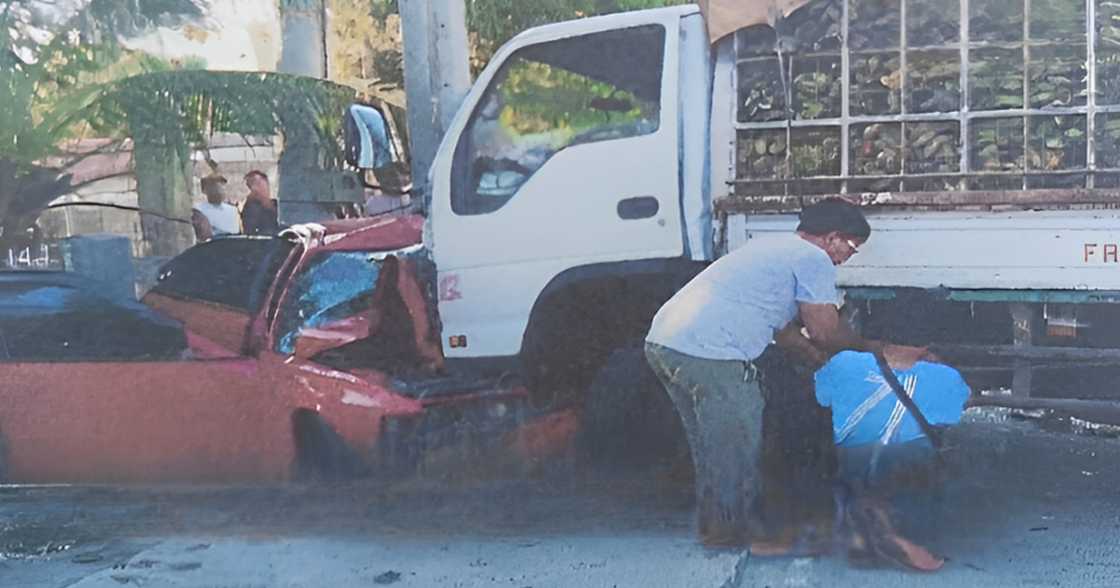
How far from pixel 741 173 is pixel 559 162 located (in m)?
0.82

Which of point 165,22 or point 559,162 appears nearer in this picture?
point 559,162

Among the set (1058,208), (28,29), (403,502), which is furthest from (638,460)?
(28,29)

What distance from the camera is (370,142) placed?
18.1 ft

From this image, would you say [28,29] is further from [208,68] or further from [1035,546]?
[1035,546]

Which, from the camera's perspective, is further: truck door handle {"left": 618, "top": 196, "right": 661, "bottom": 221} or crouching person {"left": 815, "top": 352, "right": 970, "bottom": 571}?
truck door handle {"left": 618, "top": 196, "right": 661, "bottom": 221}

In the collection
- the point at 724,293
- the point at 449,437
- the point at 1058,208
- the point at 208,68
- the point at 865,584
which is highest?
the point at 208,68

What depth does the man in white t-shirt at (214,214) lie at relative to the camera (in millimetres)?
5848

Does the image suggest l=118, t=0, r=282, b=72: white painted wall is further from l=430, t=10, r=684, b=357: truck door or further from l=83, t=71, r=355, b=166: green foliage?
l=430, t=10, r=684, b=357: truck door

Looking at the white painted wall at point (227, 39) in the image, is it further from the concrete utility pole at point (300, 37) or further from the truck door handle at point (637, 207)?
the truck door handle at point (637, 207)

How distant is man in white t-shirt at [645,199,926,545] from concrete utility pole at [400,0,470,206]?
1920 millimetres

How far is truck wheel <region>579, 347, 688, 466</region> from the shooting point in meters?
5.17

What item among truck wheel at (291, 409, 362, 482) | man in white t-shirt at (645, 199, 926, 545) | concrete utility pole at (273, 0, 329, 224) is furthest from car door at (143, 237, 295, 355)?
man in white t-shirt at (645, 199, 926, 545)

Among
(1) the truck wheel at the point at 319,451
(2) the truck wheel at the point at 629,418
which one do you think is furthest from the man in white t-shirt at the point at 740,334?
(1) the truck wheel at the point at 319,451

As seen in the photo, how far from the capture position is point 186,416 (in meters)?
5.38
